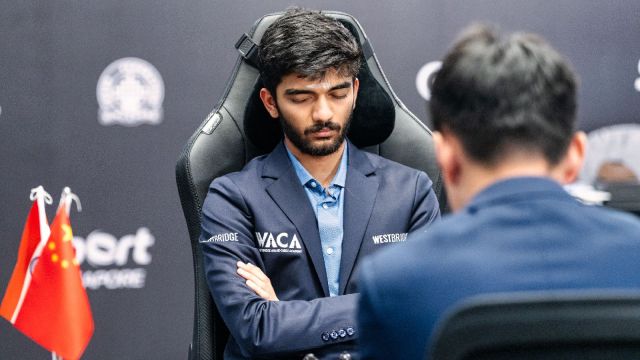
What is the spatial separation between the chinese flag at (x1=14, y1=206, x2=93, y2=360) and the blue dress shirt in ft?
3.22

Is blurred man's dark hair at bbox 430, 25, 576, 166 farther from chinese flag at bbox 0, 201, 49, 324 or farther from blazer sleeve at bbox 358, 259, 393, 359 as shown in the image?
chinese flag at bbox 0, 201, 49, 324

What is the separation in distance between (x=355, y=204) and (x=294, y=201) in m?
0.14

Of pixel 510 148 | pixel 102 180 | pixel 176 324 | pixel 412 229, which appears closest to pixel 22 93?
pixel 102 180

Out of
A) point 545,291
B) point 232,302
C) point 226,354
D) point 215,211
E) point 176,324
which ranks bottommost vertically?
point 176,324

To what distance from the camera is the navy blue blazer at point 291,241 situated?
73.6 inches

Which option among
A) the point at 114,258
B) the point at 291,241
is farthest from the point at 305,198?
the point at 114,258

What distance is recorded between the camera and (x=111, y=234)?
3260 mm

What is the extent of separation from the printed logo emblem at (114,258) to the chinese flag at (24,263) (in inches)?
12.7

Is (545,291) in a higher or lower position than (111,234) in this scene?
higher

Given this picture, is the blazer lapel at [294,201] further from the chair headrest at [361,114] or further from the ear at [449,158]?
the ear at [449,158]

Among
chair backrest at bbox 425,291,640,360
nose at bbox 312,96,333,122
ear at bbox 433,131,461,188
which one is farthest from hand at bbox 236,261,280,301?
chair backrest at bbox 425,291,640,360

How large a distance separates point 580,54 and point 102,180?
1.79 metres

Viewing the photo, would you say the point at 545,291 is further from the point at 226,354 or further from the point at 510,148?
the point at 226,354

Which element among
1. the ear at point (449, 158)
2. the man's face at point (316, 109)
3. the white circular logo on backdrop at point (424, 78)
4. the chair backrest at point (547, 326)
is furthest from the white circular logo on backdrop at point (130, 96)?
the chair backrest at point (547, 326)
